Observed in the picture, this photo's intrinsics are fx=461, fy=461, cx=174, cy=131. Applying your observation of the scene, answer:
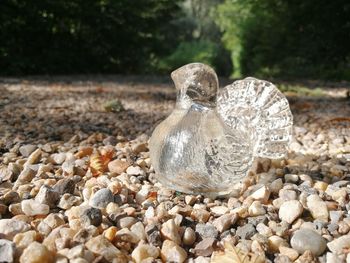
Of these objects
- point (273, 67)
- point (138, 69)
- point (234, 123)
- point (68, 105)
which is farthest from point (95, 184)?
point (273, 67)

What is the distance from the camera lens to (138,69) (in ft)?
34.5

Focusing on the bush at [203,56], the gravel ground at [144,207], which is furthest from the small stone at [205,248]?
the bush at [203,56]

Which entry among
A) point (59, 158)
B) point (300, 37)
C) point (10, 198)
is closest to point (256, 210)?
point (10, 198)

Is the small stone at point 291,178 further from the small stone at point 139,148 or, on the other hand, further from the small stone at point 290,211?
the small stone at point 139,148

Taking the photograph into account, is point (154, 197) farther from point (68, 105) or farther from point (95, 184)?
point (68, 105)

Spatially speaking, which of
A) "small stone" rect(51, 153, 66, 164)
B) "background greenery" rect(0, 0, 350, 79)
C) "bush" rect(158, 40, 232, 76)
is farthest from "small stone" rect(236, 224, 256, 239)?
"bush" rect(158, 40, 232, 76)

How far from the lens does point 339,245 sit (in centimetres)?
152

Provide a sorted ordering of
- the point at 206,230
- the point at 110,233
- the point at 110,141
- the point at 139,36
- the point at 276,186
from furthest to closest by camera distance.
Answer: the point at 139,36 < the point at 110,141 < the point at 276,186 < the point at 206,230 < the point at 110,233

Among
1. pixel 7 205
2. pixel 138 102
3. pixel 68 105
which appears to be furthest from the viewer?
pixel 138 102

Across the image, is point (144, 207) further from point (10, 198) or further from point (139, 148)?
point (139, 148)

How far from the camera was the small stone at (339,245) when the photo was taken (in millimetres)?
1509

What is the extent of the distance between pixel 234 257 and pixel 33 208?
766 millimetres

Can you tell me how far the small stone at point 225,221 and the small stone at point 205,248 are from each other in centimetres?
11

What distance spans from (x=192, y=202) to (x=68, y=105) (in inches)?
105
